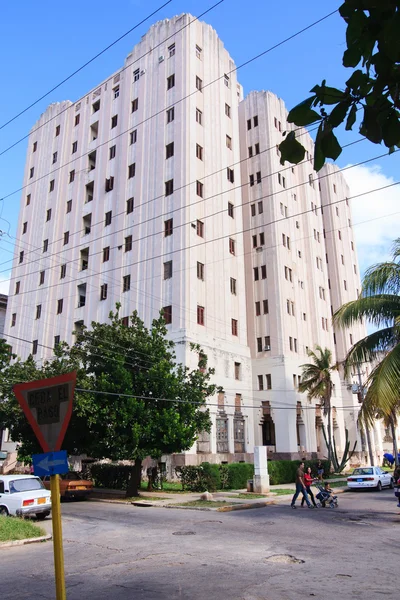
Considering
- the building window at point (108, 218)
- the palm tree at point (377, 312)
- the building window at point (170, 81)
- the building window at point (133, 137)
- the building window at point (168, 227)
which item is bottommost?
the palm tree at point (377, 312)

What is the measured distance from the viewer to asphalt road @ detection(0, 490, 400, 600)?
7.33 meters

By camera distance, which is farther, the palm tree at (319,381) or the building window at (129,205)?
the building window at (129,205)

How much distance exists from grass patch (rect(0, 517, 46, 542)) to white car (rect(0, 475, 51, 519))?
1571mm

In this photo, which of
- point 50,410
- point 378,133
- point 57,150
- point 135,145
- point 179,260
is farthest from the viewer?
point 57,150

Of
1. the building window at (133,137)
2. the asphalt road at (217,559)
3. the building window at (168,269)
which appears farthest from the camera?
the building window at (133,137)

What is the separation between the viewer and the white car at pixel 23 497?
51.5ft

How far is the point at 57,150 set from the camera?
172 ft

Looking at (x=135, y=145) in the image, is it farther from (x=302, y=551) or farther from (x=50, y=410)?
(x=50, y=410)

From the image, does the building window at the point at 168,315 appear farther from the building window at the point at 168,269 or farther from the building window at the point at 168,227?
the building window at the point at 168,227

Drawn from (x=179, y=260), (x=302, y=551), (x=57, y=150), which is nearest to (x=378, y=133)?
Result: (x=302, y=551)

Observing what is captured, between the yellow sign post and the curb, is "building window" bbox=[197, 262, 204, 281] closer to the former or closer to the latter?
the curb

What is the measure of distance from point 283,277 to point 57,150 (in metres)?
27.3

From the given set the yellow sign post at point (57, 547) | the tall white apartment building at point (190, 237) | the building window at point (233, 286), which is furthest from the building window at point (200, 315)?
the yellow sign post at point (57, 547)

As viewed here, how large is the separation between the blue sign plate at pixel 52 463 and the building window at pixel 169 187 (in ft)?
117
